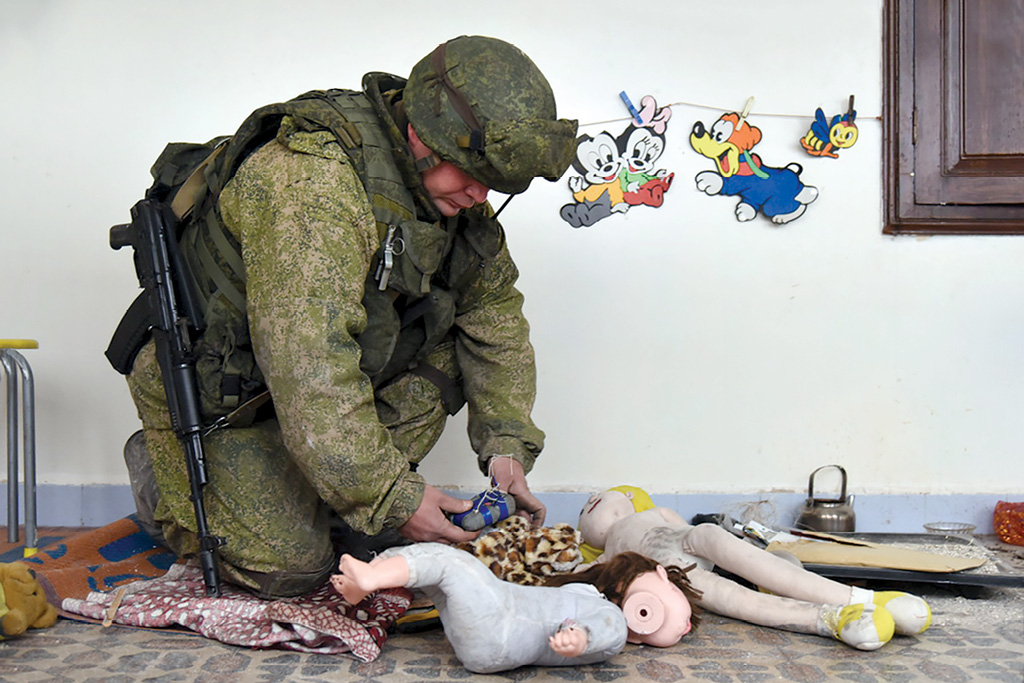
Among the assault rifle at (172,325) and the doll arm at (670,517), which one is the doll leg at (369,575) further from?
the doll arm at (670,517)

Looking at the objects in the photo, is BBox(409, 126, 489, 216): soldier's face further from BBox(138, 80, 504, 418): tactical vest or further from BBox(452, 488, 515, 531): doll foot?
BBox(452, 488, 515, 531): doll foot

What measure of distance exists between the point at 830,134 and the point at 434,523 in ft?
6.22

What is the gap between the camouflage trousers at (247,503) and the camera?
2020mm

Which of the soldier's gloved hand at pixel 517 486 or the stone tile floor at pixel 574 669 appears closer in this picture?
the stone tile floor at pixel 574 669

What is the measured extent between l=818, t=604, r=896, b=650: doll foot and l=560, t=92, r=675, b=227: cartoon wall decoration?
1489 millimetres

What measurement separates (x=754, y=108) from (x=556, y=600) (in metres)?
1.84

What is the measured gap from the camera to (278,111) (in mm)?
1885

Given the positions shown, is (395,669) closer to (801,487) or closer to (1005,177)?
(801,487)

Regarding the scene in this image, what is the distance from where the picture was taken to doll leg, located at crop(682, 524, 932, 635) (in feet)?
5.96

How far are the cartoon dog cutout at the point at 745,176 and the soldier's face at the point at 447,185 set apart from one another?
121cm

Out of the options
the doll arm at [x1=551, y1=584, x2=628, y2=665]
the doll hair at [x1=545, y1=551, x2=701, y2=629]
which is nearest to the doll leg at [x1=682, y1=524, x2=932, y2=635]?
the doll hair at [x1=545, y1=551, x2=701, y2=629]

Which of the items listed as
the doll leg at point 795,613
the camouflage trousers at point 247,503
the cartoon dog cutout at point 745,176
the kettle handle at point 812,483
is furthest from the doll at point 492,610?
the cartoon dog cutout at point 745,176

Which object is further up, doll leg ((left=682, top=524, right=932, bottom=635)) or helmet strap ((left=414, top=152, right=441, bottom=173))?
helmet strap ((left=414, top=152, right=441, bottom=173))

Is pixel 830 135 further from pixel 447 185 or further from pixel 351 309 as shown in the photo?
pixel 351 309
